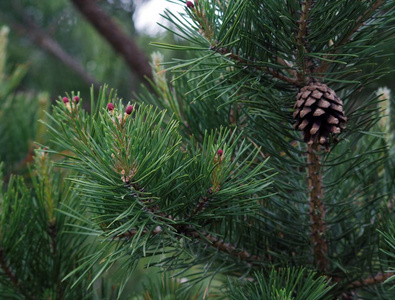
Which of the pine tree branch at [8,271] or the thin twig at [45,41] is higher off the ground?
the thin twig at [45,41]

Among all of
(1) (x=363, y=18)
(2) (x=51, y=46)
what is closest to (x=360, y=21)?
(1) (x=363, y=18)

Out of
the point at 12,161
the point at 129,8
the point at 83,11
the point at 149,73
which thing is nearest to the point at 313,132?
the point at 12,161

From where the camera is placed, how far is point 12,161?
1016 millimetres

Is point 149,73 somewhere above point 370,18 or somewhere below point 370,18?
Answer: above

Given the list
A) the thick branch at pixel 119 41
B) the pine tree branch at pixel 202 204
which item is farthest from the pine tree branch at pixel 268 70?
the thick branch at pixel 119 41

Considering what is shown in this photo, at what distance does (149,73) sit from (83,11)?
1.07 ft

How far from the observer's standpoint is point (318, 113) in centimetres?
47

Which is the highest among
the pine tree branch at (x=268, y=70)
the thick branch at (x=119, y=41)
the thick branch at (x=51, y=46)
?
the thick branch at (x=51, y=46)

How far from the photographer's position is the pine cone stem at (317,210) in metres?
0.55

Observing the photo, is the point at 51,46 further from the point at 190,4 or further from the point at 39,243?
the point at 190,4

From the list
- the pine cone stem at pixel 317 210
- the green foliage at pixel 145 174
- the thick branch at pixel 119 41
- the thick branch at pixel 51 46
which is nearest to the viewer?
the green foliage at pixel 145 174

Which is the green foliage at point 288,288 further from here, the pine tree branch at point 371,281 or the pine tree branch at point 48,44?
the pine tree branch at point 48,44

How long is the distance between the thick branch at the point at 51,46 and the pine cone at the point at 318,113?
6.39 ft

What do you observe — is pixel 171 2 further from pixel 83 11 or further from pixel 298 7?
pixel 83 11
